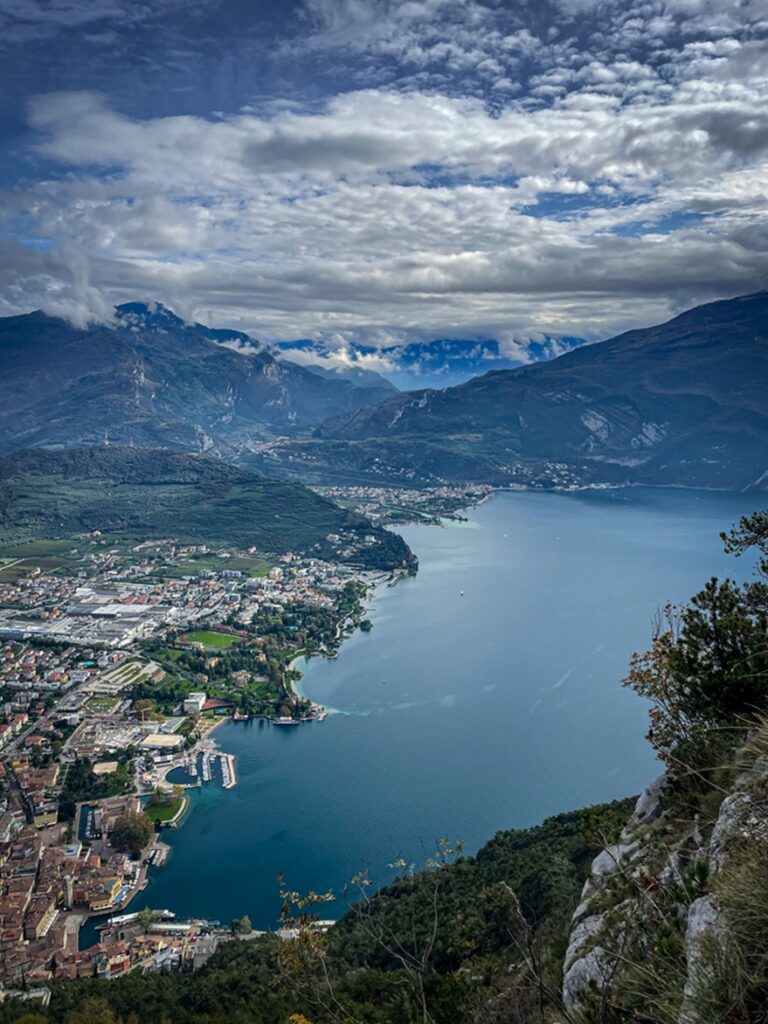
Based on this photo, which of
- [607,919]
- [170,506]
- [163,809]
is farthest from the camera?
[170,506]

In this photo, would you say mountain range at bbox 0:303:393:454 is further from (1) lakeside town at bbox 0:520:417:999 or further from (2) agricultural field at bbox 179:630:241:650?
(2) agricultural field at bbox 179:630:241:650

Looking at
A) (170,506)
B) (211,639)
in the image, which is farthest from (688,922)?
(170,506)

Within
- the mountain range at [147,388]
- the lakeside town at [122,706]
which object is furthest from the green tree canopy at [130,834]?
the mountain range at [147,388]

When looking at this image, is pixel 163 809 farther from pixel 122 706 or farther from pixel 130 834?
pixel 122 706

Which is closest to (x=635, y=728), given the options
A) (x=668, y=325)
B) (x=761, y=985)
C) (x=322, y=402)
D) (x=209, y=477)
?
(x=761, y=985)

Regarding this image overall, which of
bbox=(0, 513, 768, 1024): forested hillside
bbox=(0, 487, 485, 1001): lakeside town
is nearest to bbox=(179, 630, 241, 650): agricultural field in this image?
bbox=(0, 487, 485, 1001): lakeside town

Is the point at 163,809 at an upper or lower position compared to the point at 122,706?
lower
